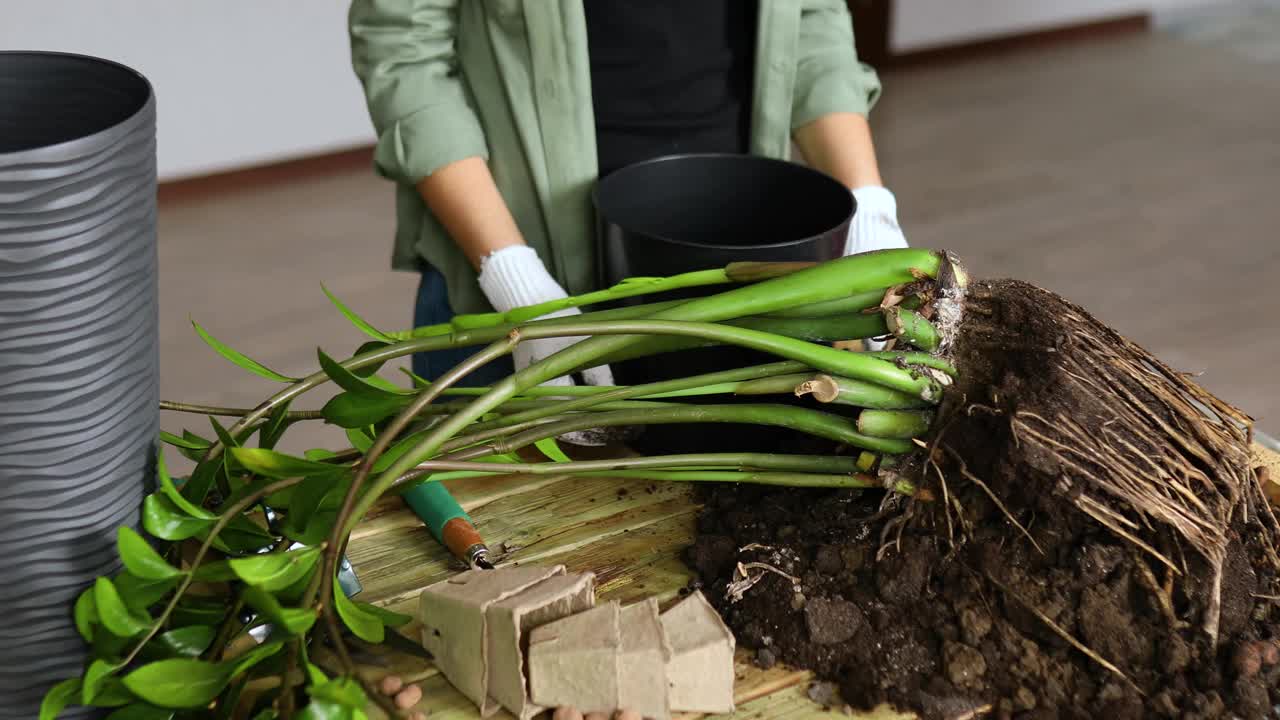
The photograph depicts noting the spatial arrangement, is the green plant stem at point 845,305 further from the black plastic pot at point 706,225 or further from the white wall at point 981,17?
the white wall at point 981,17

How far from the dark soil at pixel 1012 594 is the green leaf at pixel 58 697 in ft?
1.25

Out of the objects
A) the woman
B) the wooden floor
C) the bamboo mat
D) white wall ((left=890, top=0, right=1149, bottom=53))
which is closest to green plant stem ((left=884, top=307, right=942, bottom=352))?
the bamboo mat

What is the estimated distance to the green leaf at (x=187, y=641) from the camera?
2.28 ft

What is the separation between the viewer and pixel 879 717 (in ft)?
2.41

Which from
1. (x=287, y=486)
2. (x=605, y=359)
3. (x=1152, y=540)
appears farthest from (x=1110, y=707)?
(x=287, y=486)

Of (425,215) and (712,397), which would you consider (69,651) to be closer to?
(712,397)

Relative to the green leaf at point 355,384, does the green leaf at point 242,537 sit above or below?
below

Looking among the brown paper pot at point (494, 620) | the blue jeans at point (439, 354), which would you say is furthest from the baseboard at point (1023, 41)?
the brown paper pot at point (494, 620)

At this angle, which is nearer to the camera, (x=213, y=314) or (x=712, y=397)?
(x=712, y=397)

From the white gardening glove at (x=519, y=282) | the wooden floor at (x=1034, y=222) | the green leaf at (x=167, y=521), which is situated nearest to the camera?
the green leaf at (x=167, y=521)

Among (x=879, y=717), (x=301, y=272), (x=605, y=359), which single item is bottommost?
(x=301, y=272)

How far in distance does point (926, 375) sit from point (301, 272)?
251 cm

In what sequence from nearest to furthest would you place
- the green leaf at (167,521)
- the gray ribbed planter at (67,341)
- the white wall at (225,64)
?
the gray ribbed planter at (67,341) → the green leaf at (167,521) → the white wall at (225,64)

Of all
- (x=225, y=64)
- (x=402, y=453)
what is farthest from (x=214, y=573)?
(x=225, y=64)
